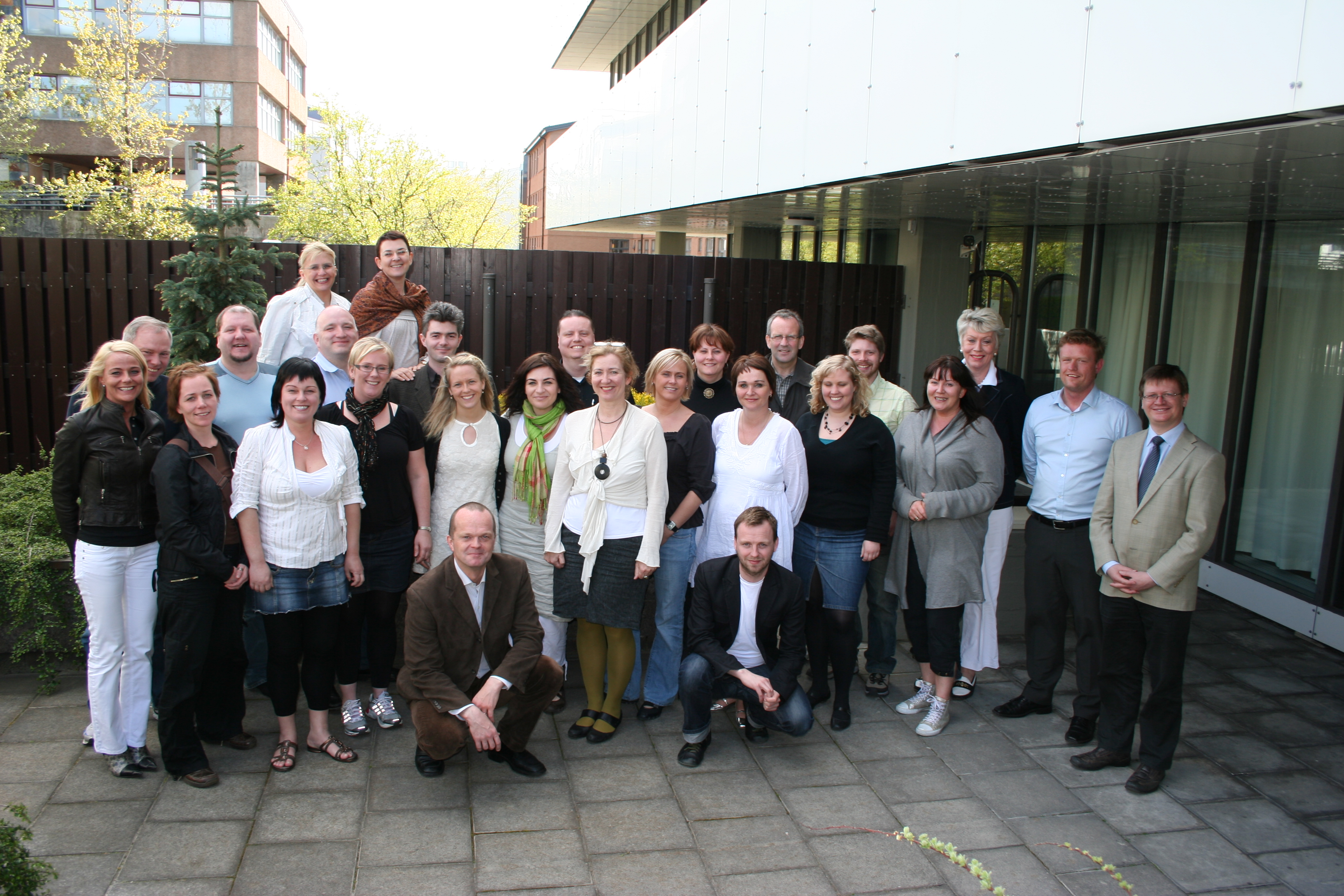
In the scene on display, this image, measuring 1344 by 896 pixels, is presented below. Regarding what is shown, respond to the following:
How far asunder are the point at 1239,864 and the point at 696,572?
245 cm

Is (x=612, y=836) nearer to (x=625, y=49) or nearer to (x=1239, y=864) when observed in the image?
(x=1239, y=864)

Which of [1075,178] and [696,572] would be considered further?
[1075,178]

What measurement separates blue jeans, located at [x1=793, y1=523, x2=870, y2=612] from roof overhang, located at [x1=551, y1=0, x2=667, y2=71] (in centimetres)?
1612

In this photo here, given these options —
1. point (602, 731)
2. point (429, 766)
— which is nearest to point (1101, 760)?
point (602, 731)

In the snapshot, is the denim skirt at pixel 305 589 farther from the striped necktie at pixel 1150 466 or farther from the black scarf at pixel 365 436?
the striped necktie at pixel 1150 466

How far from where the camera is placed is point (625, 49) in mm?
22312

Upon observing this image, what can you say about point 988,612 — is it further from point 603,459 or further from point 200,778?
point 200,778

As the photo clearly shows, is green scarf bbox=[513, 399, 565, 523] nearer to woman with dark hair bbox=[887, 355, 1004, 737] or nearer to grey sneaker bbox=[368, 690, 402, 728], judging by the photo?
grey sneaker bbox=[368, 690, 402, 728]

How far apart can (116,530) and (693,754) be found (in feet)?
8.61

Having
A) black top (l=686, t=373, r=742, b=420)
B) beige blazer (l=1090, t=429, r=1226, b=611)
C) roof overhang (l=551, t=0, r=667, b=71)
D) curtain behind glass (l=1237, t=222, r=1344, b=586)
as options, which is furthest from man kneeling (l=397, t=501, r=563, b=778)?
roof overhang (l=551, t=0, r=667, b=71)

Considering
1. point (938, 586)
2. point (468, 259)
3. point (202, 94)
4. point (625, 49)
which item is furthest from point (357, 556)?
point (202, 94)

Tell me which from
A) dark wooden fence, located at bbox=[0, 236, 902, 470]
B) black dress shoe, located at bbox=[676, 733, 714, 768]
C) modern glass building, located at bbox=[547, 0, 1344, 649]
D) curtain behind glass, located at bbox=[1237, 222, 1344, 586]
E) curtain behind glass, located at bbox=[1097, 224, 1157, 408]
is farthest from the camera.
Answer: curtain behind glass, located at bbox=[1097, 224, 1157, 408]

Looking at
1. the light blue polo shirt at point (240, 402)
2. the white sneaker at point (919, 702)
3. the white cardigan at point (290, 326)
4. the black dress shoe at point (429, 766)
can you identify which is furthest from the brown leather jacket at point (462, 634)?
the white sneaker at point (919, 702)

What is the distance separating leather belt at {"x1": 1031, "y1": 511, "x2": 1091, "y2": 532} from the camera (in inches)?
174
